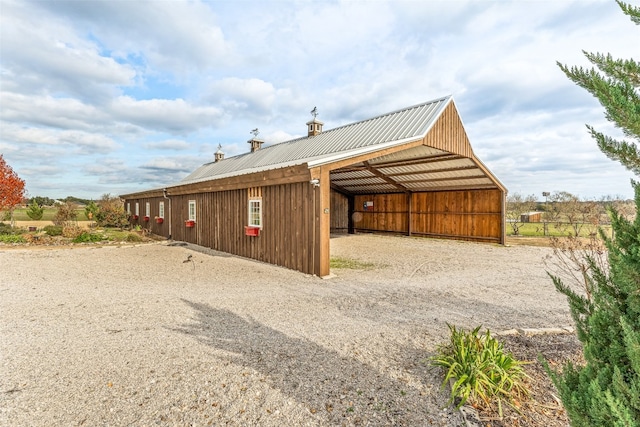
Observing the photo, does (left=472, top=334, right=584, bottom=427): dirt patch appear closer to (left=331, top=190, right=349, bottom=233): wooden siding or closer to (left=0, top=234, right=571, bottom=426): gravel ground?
(left=0, top=234, right=571, bottom=426): gravel ground

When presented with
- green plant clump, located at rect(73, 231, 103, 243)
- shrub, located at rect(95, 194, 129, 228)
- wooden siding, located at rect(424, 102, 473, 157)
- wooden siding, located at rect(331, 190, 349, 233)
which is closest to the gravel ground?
wooden siding, located at rect(424, 102, 473, 157)

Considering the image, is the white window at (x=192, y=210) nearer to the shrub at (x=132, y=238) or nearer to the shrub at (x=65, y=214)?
the shrub at (x=132, y=238)

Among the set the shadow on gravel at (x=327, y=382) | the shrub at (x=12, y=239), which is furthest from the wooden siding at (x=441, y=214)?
the shrub at (x=12, y=239)

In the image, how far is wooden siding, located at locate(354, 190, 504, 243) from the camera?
48.1 ft

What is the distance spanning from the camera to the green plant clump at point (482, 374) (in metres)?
2.54

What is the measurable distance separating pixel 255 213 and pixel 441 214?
1067cm

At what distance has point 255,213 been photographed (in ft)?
32.8

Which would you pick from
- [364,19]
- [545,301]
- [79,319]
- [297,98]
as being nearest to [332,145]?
[297,98]

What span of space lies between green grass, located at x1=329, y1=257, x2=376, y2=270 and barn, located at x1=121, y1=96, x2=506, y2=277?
1541 mm

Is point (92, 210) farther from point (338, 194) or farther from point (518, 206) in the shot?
point (518, 206)

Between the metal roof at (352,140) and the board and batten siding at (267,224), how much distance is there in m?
0.81

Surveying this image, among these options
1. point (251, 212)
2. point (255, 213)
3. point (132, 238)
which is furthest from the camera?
point (132, 238)

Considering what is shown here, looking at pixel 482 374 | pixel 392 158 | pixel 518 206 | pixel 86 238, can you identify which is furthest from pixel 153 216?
pixel 518 206

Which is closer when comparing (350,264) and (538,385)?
(538,385)
